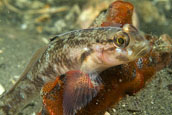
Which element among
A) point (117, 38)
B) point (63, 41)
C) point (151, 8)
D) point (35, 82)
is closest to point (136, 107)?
point (117, 38)

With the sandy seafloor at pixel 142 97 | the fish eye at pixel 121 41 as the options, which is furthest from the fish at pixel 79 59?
the sandy seafloor at pixel 142 97

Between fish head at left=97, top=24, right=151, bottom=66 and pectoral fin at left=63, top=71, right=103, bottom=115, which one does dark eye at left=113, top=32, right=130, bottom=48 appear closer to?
fish head at left=97, top=24, right=151, bottom=66

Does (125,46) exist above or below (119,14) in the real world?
below

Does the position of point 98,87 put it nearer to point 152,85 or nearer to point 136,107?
point 136,107

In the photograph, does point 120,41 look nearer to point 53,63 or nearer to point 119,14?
point 119,14

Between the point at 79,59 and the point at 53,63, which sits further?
the point at 53,63

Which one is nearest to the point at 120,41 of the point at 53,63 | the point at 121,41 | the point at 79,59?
the point at 121,41
